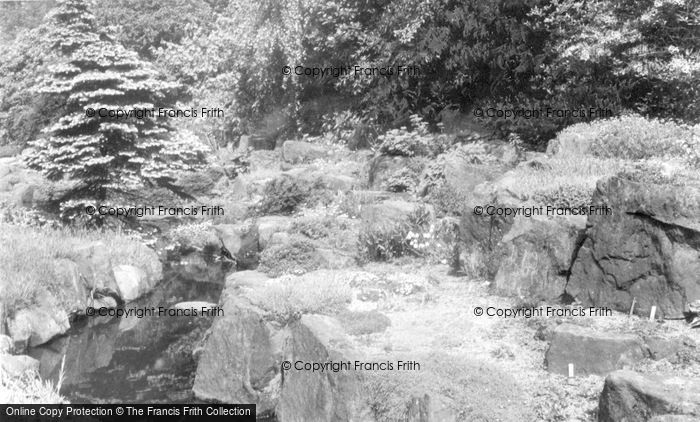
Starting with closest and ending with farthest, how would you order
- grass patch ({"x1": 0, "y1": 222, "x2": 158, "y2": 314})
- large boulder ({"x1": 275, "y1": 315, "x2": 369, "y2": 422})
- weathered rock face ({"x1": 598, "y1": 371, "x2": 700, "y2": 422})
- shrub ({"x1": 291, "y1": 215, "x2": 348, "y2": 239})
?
weathered rock face ({"x1": 598, "y1": 371, "x2": 700, "y2": 422}) < large boulder ({"x1": 275, "y1": 315, "x2": 369, "y2": 422}) < grass patch ({"x1": 0, "y1": 222, "x2": 158, "y2": 314}) < shrub ({"x1": 291, "y1": 215, "x2": 348, "y2": 239})

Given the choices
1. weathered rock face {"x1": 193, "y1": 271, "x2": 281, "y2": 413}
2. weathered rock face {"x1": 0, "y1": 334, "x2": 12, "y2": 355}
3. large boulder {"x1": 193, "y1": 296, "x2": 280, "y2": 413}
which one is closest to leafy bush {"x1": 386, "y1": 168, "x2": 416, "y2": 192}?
weathered rock face {"x1": 193, "y1": 271, "x2": 281, "y2": 413}

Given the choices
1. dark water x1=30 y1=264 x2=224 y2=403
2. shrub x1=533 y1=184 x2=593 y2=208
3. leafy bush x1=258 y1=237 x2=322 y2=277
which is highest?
shrub x1=533 y1=184 x2=593 y2=208

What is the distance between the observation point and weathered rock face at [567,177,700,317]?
26.2ft

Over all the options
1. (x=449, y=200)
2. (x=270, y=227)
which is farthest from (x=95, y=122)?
(x=449, y=200)

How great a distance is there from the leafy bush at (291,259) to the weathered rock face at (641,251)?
4910 mm

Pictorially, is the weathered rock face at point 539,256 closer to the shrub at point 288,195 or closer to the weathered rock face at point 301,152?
the shrub at point 288,195

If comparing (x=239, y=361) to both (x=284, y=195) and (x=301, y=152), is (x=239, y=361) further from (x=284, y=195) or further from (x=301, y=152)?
(x=301, y=152)

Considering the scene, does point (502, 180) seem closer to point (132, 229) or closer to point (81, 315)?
point (81, 315)

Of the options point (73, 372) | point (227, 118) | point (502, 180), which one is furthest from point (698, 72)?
point (227, 118)

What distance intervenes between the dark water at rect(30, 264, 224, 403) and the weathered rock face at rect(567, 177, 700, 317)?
5802mm

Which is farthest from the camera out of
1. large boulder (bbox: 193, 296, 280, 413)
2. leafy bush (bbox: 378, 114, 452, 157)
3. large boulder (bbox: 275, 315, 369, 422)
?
leafy bush (bbox: 378, 114, 452, 157)

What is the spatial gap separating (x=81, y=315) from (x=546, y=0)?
43.4 feet

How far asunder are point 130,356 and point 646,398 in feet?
28.1

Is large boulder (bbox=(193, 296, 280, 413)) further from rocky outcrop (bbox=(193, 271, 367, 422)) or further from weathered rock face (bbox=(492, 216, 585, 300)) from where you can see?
weathered rock face (bbox=(492, 216, 585, 300))
